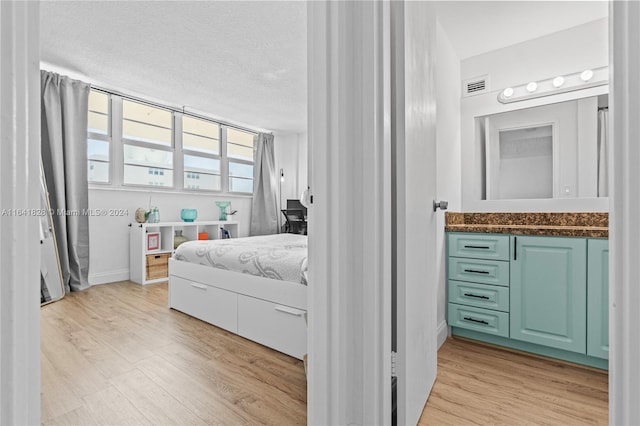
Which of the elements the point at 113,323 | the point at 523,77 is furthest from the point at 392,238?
the point at 113,323

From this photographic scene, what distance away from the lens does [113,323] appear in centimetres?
242

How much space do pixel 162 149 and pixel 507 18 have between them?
412 cm

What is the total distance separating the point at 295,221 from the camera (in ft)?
17.4

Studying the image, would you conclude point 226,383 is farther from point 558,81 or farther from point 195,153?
point 195,153

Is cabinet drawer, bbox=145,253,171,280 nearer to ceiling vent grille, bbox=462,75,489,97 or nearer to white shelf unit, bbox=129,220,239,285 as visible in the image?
white shelf unit, bbox=129,220,239,285

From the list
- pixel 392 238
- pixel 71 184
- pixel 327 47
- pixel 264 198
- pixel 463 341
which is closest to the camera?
pixel 327 47

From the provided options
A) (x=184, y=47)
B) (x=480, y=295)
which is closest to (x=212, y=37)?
(x=184, y=47)

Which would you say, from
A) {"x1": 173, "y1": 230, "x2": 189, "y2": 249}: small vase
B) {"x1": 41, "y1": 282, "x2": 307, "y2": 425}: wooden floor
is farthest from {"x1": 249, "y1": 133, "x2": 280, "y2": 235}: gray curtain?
{"x1": 41, "y1": 282, "x2": 307, "y2": 425}: wooden floor

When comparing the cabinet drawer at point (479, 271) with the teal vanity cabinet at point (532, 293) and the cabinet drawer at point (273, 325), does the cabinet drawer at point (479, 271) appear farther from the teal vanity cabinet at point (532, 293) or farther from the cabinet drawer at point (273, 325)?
the cabinet drawer at point (273, 325)

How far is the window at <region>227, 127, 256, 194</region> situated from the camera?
5.36 meters

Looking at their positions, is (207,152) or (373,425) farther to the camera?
(207,152)

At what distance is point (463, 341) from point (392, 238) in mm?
1430

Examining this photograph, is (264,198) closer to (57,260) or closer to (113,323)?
(57,260)

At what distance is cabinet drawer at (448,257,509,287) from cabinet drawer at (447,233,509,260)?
4cm
